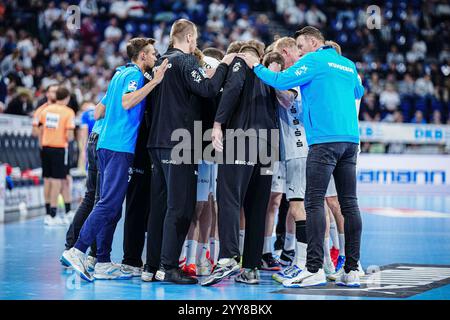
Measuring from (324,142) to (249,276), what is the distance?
146cm

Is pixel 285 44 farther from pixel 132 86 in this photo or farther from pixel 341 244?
pixel 341 244

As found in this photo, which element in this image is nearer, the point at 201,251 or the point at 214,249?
the point at 201,251

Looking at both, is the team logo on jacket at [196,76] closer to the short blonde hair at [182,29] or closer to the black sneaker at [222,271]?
the short blonde hair at [182,29]

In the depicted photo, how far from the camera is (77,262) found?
7180 millimetres

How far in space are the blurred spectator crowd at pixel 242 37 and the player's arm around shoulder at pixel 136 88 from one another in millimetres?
12730

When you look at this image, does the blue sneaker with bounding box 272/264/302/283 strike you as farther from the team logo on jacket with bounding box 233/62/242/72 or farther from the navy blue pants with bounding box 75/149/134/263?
the team logo on jacket with bounding box 233/62/242/72

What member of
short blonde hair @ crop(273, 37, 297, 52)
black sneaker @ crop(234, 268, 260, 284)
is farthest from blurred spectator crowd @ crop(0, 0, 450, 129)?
black sneaker @ crop(234, 268, 260, 284)

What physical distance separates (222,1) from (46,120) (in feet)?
51.0

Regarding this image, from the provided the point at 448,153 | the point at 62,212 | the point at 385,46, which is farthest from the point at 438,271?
the point at 385,46

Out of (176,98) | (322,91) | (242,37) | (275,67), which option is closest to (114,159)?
(176,98)

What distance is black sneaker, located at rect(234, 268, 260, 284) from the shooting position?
7.16 metres

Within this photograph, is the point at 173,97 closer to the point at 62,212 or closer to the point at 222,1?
the point at 62,212

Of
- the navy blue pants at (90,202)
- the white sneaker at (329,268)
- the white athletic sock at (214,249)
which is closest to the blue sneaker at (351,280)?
the white sneaker at (329,268)

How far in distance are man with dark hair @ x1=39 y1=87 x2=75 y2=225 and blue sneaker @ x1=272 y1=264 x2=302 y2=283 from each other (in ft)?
20.2
